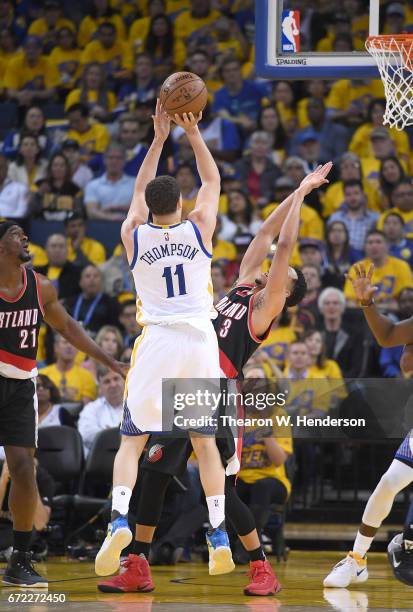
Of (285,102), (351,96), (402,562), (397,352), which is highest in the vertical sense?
(351,96)

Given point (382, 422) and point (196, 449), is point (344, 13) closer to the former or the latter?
point (382, 422)

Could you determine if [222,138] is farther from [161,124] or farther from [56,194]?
[161,124]

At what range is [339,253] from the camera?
13.3 meters

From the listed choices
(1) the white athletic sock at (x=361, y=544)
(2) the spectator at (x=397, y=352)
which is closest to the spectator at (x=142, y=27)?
(2) the spectator at (x=397, y=352)

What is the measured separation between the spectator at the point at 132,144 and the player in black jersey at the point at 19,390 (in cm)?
751

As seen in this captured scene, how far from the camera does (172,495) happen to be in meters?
10.2

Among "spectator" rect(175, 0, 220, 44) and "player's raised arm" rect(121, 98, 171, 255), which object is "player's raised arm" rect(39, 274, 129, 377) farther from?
"spectator" rect(175, 0, 220, 44)

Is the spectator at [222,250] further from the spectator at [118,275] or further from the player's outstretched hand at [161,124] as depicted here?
the player's outstretched hand at [161,124]

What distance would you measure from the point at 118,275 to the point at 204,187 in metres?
6.40

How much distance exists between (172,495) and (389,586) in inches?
103

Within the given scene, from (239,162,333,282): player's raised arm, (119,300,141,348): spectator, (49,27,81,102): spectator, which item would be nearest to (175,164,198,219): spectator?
(119,300,141,348): spectator

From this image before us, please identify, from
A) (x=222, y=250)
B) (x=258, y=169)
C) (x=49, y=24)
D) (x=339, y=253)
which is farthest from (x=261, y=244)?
(x=49, y=24)

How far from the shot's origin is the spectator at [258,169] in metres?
14.8

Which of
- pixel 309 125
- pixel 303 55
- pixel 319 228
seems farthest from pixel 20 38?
pixel 303 55
